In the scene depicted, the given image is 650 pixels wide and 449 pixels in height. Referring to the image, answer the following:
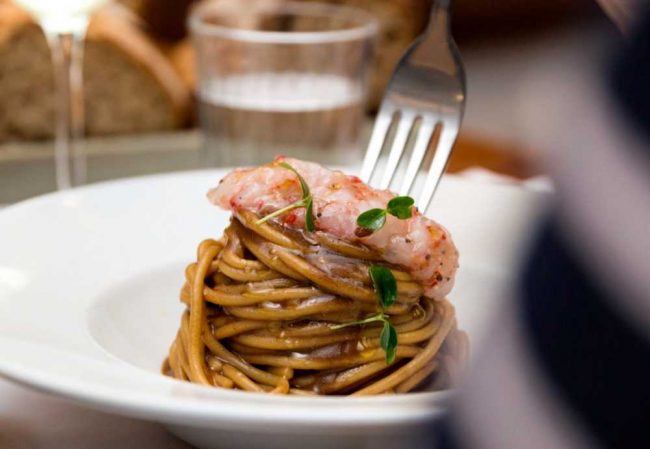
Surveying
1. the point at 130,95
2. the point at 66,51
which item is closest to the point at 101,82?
the point at 130,95

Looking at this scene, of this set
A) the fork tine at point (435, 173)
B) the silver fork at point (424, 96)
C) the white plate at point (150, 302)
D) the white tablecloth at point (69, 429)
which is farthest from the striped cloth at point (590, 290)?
the silver fork at point (424, 96)

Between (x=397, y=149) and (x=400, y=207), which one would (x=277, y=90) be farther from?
(x=400, y=207)

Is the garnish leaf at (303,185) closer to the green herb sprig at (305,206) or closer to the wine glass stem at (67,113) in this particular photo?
the green herb sprig at (305,206)

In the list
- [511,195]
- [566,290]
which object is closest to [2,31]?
[511,195]

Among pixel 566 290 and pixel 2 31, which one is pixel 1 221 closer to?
pixel 566 290

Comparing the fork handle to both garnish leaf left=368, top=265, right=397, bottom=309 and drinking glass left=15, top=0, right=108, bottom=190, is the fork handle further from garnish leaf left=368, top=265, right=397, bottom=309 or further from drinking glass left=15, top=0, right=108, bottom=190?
drinking glass left=15, top=0, right=108, bottom=190

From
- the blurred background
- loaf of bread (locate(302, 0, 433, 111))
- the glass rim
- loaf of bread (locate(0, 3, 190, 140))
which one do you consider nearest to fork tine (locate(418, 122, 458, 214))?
the blurred background
